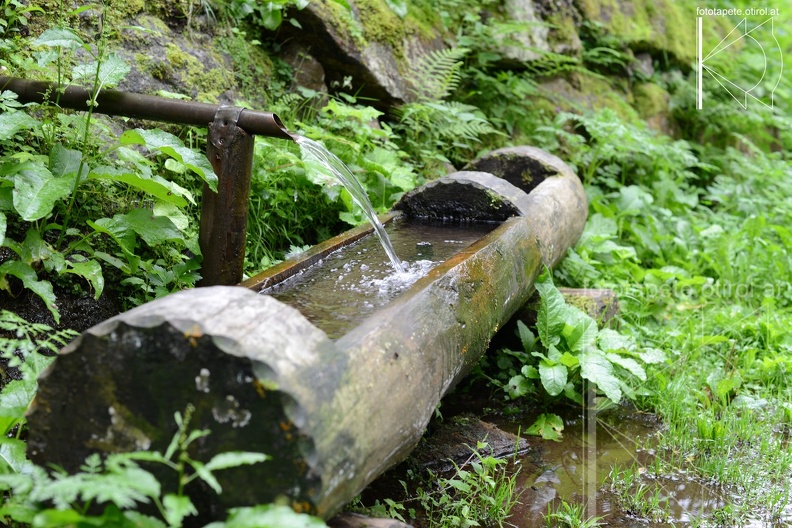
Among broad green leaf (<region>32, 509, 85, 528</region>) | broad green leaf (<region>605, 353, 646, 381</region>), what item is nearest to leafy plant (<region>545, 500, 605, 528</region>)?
broad green leaf (<region>605, 353, 646, 381</region>)

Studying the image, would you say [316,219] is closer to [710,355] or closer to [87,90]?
[87,90]

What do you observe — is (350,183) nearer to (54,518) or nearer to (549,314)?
(549,314)

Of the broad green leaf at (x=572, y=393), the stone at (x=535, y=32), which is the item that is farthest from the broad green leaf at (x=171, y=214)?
the stone at (x=535, y=32)

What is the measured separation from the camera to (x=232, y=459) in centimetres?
163

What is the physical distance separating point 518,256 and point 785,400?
1.66m

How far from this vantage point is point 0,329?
105 inches

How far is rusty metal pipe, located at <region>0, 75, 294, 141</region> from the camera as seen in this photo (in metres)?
2.88

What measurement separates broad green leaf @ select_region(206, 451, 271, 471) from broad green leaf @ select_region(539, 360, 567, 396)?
204cm

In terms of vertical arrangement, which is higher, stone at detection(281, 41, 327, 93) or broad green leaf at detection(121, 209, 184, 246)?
stone at detection(281, 41, 327, 93)

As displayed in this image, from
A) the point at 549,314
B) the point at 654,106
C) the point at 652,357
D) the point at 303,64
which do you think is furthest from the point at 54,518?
the point at 654,106

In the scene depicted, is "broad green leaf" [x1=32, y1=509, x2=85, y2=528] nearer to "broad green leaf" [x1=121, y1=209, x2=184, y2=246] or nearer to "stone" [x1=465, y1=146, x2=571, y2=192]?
"broad green leaf" [x1=121, y1=209, x2=184, y2=246]

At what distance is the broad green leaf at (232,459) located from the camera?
1.62 m

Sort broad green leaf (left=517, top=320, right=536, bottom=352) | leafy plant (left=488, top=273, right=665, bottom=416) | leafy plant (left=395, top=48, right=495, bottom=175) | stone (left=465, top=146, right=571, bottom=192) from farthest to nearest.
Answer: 1. leafy plant (left=395, top=48, right=495, bottom=175)
2. stone (left=465, top=146, right=571, bottom=192)
3. broad green leaf (left=517, top=320, right=536, bottom=352)
4. leafy plant (left=488, top=273, right=665, bottom=416)

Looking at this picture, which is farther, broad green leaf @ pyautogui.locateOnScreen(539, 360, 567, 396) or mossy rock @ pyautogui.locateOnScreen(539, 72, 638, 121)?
mossy rock @ pyautogui.locateOnScreen(539, 72, 638, 121)
